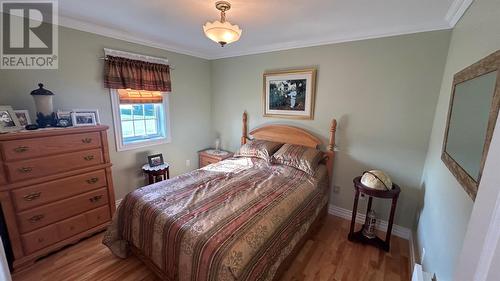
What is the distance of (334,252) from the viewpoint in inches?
83.8

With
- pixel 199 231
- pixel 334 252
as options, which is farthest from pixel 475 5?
pixel 199 231

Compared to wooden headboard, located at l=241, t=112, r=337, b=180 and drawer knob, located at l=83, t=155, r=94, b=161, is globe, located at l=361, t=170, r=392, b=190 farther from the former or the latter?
drawer knob, located at l=83, t=155, r=94, b=161

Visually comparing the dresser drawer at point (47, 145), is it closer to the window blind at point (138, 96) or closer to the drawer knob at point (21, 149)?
the drawer knob at point (21, 149)

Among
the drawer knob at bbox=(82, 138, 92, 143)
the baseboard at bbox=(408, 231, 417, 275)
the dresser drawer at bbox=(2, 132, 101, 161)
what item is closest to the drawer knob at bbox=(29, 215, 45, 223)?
the dresser drawer at bbox=(2, 132, 101, 161)

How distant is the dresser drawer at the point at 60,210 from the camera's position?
1.82m

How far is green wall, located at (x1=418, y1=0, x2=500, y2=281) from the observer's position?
42.9 inches

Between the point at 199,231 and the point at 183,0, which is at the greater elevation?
the point at 183,0

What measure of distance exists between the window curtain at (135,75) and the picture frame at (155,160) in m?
0.96

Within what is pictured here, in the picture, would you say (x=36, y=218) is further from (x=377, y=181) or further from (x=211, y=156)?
(x=377, y=181)

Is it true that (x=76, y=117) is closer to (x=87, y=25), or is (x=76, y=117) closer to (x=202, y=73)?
(x=87, y=25)

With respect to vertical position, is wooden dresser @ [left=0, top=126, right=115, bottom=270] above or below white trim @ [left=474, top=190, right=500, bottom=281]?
below

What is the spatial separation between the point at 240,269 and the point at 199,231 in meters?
0.37

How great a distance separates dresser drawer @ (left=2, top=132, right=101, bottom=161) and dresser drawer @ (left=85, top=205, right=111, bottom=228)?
0.71 meters

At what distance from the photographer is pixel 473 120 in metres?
1.08
